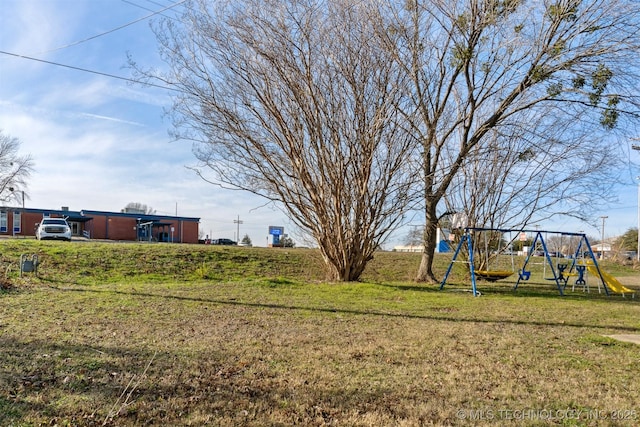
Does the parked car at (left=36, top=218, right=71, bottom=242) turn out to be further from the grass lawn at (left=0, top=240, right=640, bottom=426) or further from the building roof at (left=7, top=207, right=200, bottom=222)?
the building roof at (left=7, top=207, right=200, bottom=222)

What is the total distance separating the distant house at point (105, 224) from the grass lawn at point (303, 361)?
127 ft

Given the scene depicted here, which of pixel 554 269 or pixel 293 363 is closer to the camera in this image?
pixel 293 363

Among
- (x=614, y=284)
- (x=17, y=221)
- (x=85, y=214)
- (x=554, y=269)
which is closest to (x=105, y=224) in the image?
(x=85, y=214)

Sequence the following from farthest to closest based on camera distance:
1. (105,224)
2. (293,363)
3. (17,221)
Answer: (105,224) → (17,221) → (293,363)

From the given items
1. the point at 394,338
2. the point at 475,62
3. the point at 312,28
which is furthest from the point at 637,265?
the point at 394,338

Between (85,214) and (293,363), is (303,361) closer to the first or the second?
(293,363)

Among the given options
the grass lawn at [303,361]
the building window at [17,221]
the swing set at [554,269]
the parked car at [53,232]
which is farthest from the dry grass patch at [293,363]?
the building window at [17,221]

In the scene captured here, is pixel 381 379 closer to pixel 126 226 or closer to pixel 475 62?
pixel 475 62

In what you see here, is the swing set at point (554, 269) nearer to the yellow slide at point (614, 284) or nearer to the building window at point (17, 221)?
the yellow slide at point (614, 284)

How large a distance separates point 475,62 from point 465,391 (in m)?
10.6

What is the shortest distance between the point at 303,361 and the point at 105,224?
46.2 m

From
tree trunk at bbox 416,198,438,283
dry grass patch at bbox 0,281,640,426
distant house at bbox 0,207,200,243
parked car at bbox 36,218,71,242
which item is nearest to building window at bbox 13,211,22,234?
distant house at bbox 0,207,200,243

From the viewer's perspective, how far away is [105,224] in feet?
150

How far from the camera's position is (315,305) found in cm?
852
